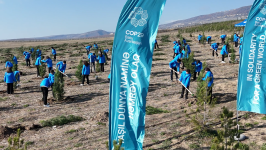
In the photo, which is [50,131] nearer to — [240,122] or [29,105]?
[29,105]

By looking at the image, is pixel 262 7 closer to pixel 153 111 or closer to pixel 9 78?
pixel 153 111

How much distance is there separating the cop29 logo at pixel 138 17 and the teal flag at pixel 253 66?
3.58 metres

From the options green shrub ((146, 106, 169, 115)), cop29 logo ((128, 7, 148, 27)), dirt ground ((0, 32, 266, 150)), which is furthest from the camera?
green shrub ((146, 106, 169, 115))

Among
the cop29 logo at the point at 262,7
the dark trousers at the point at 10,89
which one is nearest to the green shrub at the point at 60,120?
the dark trousers at the point at 10,89

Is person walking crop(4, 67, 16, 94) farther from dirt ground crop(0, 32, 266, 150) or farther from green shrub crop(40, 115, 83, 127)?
green shrub crop(40, 115, 83, 127)

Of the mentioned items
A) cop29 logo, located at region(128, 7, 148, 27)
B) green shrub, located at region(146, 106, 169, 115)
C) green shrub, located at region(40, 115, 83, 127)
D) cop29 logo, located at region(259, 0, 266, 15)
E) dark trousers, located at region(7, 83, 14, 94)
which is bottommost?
green shrub, located at region(40, 115, 83, 127)

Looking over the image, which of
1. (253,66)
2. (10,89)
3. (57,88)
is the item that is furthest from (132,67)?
(10,89)

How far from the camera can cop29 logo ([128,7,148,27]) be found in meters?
4.89

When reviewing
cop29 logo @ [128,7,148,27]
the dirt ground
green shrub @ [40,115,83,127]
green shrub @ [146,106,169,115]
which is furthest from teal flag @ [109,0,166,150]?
green shrub @ [146,106,169,115]

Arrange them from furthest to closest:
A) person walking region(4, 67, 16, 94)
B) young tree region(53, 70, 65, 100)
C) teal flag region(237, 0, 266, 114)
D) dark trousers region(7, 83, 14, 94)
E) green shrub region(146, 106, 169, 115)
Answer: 1. dark trousers region(7, 83, 14, 94)
2. person walking region(4, 67, 16, 94)
3. young tree region(53, 70, 65, 100)
4. green shrub region(146, 106, 169, 115)
5. teal flag region(237, 0, 266, 114)

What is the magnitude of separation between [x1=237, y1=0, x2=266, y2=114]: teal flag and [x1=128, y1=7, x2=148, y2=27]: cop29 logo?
3577 mm

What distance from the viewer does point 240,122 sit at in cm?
854

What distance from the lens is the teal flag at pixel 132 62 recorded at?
4922 millimetres

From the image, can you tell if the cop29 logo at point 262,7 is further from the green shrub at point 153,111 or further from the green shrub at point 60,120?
the green shrub at point 60,120
